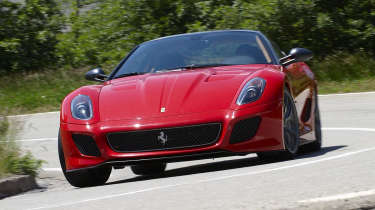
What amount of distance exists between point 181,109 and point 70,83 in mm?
14036

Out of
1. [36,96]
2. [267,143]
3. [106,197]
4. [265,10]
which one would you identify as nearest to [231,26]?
[265,10]

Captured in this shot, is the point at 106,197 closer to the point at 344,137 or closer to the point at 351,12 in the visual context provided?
the point at 344,137

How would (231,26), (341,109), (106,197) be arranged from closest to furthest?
(106,197) < (341,109) < (231,26)

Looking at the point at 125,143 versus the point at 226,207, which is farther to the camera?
the point at 125,143

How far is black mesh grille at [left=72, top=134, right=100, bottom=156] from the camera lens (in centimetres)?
650

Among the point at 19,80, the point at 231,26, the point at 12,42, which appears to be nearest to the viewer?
the point at 231,26

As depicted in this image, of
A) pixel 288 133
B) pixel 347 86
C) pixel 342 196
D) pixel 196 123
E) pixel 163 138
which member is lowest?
pixel 347 86

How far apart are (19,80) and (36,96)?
2.96 m

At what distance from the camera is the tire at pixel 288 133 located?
6.61 meters

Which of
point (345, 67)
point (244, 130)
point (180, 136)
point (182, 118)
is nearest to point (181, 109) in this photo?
point (182, 118)

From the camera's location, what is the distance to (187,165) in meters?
8.56

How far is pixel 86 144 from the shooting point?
6.55m

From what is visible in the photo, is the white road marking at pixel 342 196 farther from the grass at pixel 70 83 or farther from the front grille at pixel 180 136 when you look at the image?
the grass at pixel 70 83

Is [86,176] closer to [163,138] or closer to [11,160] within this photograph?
[163,138]
